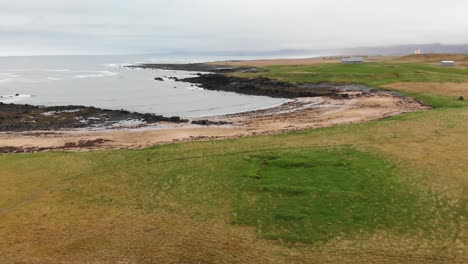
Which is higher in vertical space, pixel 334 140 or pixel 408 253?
pixel 334 140

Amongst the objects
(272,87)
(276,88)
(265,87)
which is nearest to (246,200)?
(276,88)

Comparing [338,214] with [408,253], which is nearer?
[408,253]

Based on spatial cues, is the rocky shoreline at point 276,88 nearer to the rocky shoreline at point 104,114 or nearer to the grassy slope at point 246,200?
the rocky shoreline at point 104,114

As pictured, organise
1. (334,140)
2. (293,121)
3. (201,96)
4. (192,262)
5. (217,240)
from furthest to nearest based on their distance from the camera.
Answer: (201,96) → (293,121) → (334,140) → (217,240) → (192,262)

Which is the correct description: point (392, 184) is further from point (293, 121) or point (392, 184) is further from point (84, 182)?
point (293, 121)

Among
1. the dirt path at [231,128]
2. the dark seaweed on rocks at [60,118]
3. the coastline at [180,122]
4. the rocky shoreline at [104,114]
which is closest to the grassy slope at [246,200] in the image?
the dirt path at [231,128]

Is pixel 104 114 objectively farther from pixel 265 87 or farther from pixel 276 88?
pixel 265 87

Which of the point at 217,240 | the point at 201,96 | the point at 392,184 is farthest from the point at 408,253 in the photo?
the point at 201,96

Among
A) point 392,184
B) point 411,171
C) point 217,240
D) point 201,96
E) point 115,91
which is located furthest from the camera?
point 115,91
